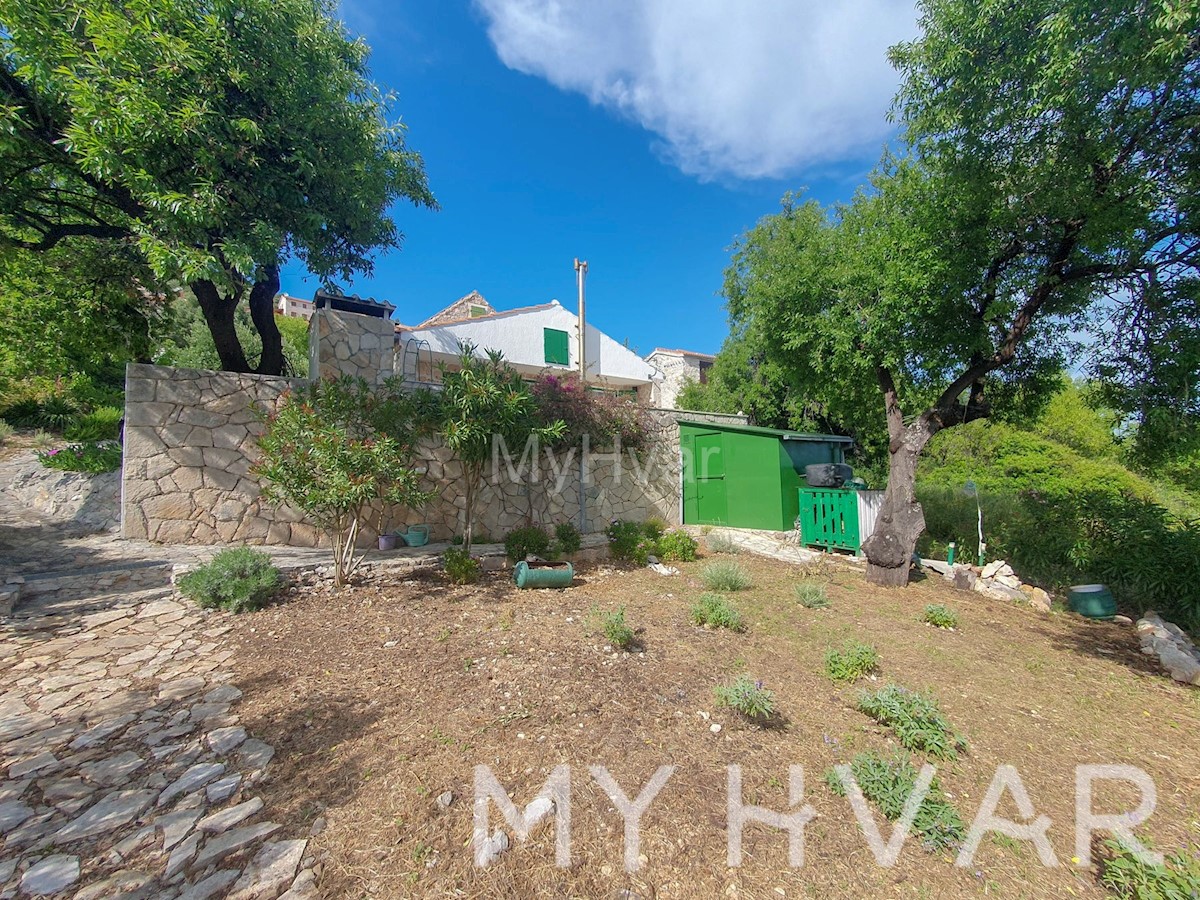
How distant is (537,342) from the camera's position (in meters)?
16.4

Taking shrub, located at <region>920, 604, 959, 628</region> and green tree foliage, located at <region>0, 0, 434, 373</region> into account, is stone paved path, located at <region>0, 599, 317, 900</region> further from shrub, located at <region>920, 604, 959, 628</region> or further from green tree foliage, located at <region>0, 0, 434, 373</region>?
shrub, located at <region>920, 604, 959, 628</region>

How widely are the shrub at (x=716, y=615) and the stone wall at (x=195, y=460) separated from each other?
210 inches

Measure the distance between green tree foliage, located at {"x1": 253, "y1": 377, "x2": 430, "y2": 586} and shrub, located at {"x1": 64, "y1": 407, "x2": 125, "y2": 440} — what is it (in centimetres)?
724

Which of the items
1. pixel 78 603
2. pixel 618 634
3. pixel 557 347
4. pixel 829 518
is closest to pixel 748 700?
pixel 618 634

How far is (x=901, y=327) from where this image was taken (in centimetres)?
632

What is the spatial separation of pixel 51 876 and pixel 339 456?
11.4 ft

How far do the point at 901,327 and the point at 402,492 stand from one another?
680cm

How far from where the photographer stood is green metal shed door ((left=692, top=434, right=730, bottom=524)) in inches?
398

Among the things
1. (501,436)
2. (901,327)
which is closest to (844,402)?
(901,327)

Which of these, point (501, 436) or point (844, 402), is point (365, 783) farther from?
point (844, 402)

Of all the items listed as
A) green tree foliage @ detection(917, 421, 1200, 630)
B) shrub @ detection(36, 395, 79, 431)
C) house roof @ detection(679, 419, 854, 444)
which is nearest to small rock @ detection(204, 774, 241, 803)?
house roof @ detection(679, 419, 854, 444)

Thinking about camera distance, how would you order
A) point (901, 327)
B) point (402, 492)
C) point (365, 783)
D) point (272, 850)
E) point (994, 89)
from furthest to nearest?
point (901, 327) → point (402, 492) → point (994, 89) → point (365, 783) → point (272, 850)

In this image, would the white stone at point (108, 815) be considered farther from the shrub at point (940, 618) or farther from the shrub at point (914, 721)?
the shrub at point (940, 618)

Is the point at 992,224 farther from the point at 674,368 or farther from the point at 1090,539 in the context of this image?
the point at 674,368
